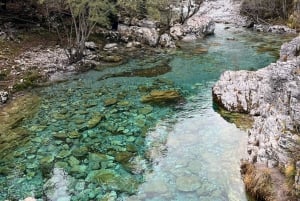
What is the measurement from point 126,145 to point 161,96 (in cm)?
659

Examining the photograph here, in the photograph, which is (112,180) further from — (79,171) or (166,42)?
(166,42)

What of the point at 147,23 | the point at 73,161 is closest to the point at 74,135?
the point at 73,161

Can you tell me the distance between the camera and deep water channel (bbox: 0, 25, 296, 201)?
13.0m

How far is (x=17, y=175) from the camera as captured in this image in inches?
559

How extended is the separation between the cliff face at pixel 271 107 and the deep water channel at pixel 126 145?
116cm

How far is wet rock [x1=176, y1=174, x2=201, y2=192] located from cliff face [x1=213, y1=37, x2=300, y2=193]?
2251 millimetres

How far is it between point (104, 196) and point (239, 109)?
1006cm

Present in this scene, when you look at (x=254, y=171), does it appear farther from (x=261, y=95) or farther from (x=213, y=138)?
(x=261, y=95)

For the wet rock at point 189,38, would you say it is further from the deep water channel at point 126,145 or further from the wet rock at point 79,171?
the wet rock at point 79,171

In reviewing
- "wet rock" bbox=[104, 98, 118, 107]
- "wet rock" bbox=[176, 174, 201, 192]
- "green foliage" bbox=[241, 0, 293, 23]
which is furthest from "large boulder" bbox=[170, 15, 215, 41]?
"wet rock" bbox=[176, 174, 201, 192]

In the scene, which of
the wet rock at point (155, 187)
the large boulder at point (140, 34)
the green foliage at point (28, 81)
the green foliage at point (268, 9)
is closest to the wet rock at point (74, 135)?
the wet rock at point (155, 187)

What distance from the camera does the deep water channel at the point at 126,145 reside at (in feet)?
42.8

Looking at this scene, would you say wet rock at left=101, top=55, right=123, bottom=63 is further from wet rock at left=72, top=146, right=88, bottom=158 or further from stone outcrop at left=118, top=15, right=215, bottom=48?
wet rock at left=72, top=146, right=88, bottom=158

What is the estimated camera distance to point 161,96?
2239 centimetres
